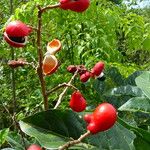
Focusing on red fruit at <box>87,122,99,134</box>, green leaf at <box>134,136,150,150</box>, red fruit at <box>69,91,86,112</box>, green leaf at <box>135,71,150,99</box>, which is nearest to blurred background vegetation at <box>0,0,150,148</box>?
green leaf at <box>135,71,150,99</box>

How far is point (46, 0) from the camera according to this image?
338cm

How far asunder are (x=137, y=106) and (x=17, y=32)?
1.35 ft

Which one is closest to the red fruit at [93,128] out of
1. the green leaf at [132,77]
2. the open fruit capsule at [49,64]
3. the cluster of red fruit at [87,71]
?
the open fruit capsule at [49,64]

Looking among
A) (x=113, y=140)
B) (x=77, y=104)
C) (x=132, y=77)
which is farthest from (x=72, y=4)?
(x=132, y=77)

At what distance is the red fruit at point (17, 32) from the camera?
1208 millimetres

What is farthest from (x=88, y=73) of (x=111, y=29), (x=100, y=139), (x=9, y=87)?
(x=9, y=87)

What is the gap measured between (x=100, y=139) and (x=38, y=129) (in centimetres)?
17

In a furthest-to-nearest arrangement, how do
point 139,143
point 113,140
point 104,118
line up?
point 113,140
point 139,143
point 104,118

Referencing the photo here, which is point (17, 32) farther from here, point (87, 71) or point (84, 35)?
point (84, 35)

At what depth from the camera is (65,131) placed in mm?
1209

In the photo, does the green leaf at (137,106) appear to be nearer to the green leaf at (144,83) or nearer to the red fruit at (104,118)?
the green leaf at (144,83)

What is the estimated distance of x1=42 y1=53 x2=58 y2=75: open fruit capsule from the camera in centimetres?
135

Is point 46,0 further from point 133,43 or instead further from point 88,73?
point 88,73

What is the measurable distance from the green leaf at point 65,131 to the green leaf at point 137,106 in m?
0.11
